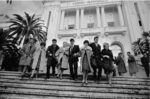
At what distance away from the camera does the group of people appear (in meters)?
5.90

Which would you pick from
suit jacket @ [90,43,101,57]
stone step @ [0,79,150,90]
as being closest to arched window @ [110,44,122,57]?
suit jacket @ [90,43,101,57]

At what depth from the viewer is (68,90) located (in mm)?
4926

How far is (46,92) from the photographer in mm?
4711

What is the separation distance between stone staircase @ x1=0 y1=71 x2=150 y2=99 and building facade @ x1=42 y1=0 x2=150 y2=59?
14216 millimetres

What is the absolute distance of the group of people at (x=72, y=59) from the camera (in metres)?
5.90

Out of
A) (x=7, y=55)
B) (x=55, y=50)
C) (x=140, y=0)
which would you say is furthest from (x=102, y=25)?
(x=55, y=50)

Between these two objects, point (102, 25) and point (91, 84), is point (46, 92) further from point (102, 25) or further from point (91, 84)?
point (102, 25)

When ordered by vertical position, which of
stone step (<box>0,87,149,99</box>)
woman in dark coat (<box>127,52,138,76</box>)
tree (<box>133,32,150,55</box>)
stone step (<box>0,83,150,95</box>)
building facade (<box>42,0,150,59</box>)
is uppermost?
building facade (<box>42,0,150,59</box>)

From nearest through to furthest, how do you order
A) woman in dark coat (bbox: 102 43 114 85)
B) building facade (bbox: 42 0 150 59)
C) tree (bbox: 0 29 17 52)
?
woman in dark coat (bbox: 102 43 114 85)
tree (bbox: 0 29 17 52)
building facade (bbox: 42 0 150 59)

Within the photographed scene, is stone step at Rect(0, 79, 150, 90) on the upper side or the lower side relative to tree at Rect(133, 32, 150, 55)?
lower

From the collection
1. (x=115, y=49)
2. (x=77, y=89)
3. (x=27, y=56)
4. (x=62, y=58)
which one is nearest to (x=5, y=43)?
(x=27, y=56)

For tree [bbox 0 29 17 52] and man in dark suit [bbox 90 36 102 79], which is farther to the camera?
tree [bbox 0 29 17 52]

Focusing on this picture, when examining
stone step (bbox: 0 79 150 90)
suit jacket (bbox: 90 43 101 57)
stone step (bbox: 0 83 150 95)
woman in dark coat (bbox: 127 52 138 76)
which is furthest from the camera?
woman in dark coat (bbox: 127 52 138 76)

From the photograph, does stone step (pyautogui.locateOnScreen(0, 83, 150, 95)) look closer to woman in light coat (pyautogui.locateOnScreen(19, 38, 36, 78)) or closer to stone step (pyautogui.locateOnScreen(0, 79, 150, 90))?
stone step (pyautogui.locateOnScreen(0, 79, 150, 90))
